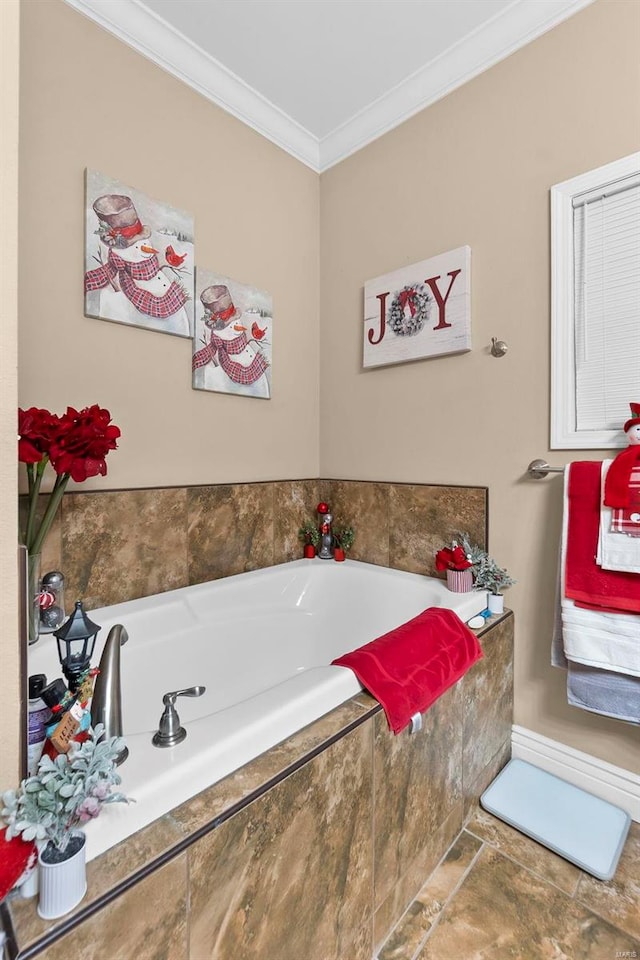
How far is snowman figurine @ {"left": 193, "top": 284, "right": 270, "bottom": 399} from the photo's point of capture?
1.87m

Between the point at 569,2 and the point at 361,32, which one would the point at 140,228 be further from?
the point at 569,2

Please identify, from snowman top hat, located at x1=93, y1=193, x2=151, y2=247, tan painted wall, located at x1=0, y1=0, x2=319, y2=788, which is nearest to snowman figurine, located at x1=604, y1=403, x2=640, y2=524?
tan painted wall, located at x1=0, y1=0, x2=319, y2=788

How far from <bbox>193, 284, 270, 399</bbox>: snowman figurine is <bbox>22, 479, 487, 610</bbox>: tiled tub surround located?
1.48 ft

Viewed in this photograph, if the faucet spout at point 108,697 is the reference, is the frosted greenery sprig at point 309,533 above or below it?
above

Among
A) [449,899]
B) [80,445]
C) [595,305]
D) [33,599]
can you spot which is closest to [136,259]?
[80,445]

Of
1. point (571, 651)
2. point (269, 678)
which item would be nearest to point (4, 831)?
point (269, 678)

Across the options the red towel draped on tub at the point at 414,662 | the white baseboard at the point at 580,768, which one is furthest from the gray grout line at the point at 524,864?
the red towel draped on tub at the point at 414,662

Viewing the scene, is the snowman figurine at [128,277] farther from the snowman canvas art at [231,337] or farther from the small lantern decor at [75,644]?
the small lantern decor at [75,644]

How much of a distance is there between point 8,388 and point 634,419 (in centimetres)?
158

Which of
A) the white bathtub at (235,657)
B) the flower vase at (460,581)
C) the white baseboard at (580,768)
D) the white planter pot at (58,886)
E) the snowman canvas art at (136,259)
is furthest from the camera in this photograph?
the flower vase at (460,581)

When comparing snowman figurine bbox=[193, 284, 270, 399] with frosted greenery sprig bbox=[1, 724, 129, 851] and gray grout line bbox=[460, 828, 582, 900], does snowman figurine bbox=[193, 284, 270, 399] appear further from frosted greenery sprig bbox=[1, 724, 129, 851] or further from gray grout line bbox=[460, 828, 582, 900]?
gray grout line bbox=[460, 828, 582, 900]

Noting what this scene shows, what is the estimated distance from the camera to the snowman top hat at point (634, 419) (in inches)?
53.1

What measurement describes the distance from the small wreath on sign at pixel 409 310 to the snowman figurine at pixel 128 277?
37.4 inches

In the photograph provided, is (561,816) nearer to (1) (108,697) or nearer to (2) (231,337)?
(1) (108,697)
